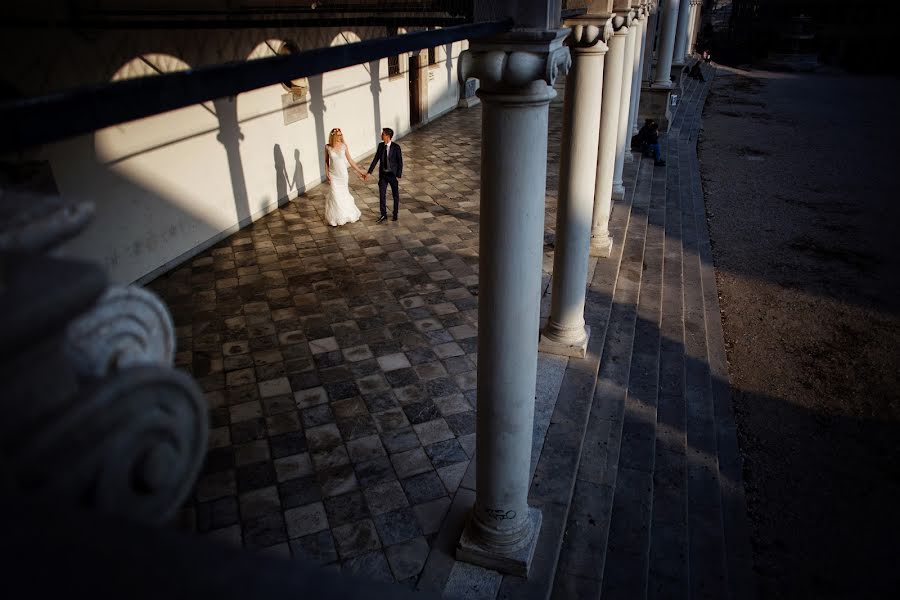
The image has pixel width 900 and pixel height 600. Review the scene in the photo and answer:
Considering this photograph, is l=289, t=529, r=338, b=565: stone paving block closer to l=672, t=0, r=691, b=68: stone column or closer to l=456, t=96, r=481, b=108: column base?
l=456, t=96, r=481, b=108: column base

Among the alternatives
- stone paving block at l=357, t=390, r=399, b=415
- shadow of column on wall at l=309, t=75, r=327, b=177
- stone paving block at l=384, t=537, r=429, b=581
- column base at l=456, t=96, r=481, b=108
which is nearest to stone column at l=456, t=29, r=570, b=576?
stone paving block at l=384, t=537, r=429, b=581

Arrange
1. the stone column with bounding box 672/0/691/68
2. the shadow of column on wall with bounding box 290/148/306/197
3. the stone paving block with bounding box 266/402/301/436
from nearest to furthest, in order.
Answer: the stone paving block with bounding box 266/402/301/436 → the shadow of column on wall with bounding box 290/148/306/197 → the stone column with bounding box 672/0/691/68

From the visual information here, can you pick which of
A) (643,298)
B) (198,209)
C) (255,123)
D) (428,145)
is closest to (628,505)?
(643,298)

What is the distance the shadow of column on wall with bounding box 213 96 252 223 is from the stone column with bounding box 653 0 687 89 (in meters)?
13.4

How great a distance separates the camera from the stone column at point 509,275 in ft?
10.1

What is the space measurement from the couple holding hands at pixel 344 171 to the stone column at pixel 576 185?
4.27 metres

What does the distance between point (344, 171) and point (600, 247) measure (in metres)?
4.32

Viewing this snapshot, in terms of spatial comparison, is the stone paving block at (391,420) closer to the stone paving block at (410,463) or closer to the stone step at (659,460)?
the stone paving block at (410,463)

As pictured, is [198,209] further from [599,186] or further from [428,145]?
[428,145]

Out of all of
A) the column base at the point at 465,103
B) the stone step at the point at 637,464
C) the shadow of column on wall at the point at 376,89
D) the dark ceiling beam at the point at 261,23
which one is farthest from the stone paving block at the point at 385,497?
the column base at the point at 465,103

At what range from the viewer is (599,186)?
8.67 meters

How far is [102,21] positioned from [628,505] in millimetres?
6551

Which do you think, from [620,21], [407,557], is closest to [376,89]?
[620,21]

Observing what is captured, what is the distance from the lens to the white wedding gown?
393 inches
